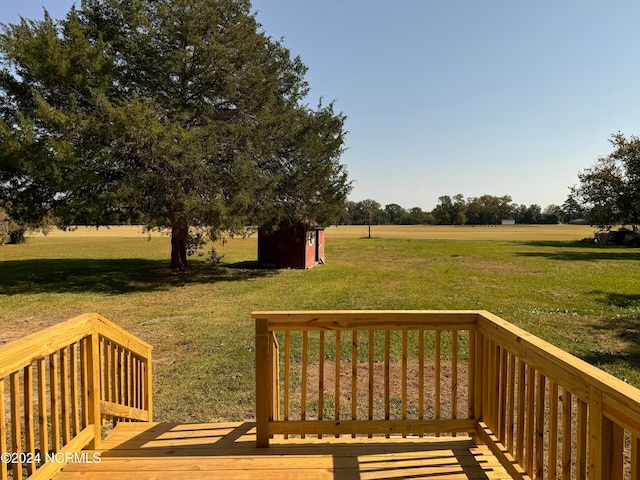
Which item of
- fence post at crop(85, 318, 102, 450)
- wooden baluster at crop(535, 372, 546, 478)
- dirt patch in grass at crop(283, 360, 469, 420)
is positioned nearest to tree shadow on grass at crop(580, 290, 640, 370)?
dirt patch in grass at crop(283, 360, 469, 420)

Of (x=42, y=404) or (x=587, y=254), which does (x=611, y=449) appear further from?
(x=587, y=254)

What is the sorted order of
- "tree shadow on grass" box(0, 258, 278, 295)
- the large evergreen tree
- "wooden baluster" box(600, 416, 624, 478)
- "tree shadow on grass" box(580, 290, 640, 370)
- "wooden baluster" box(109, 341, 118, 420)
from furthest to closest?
"tree shadow on grass" box(0, 258, 278, 295) < the large evergreen tree < "tree shadow on grass" box(580, 290, 640, 370) < "wooden baluster" box(109, 341, 118, 420) < "wooden baluster" box(600, 416, 624, 478)

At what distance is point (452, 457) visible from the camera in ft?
8.73

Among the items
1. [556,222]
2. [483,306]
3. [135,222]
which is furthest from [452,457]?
[556,222]

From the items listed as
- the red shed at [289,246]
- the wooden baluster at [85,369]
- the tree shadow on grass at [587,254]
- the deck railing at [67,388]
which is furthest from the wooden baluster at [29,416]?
the tree shadow on grass at [587,254]

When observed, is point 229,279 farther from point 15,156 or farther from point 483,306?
point 483,306

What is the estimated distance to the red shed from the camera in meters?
18.6

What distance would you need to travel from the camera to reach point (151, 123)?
1171 centimetres

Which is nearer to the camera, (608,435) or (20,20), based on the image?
(608,435)

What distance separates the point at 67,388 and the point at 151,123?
10.5m

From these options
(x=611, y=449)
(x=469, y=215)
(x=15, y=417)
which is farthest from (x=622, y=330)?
(x=469, y=215)

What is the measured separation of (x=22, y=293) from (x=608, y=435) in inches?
558

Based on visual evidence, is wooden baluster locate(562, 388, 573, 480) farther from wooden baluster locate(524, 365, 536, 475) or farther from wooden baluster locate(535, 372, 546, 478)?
wooden baluster locate(524, 365, 536, 475)

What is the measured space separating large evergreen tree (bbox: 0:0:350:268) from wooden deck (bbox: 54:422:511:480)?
999 cm
